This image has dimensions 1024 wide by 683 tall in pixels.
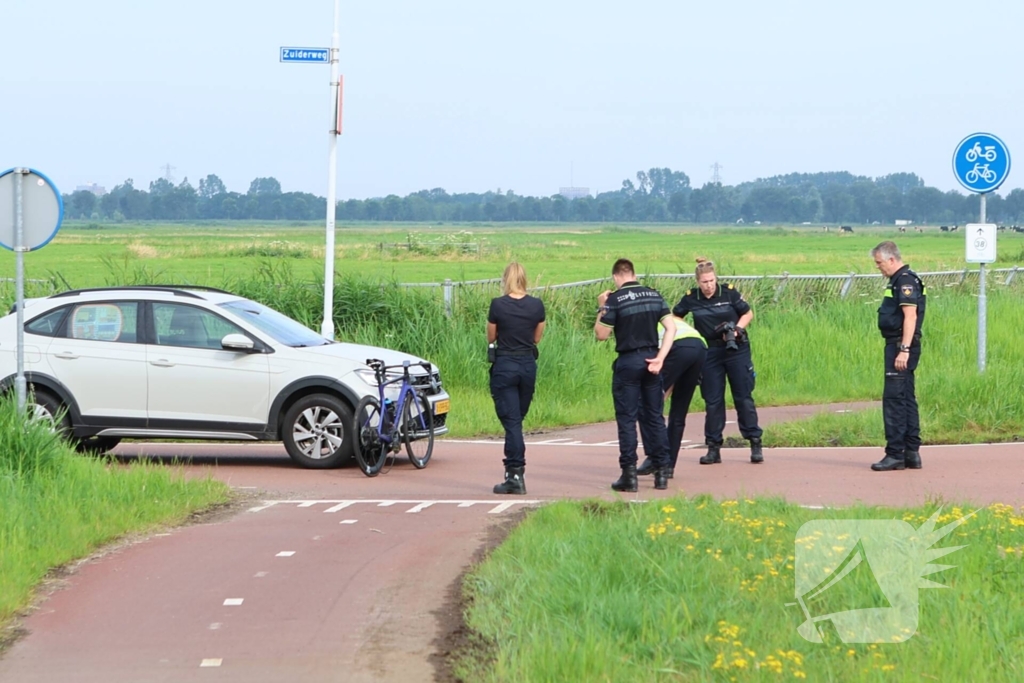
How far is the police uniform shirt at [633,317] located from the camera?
444 inches

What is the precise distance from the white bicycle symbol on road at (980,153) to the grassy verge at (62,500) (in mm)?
9865

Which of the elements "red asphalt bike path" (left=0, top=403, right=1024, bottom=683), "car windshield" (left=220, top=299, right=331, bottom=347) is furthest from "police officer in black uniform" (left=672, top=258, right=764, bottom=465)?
"car windshield" (left=220, top=299, right=331, bottom=347)

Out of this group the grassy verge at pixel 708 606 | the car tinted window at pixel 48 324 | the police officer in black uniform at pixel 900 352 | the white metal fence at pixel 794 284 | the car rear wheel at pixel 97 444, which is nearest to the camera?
the grassy verge at pixel 708 606

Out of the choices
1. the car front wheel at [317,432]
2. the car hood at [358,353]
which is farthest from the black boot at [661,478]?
the car front wheel at [317,432]

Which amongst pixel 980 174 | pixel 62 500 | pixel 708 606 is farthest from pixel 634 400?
pixel 980 174

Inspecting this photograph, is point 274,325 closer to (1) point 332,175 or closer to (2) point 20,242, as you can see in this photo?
(2) point 20,242

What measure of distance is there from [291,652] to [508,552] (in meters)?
2.14

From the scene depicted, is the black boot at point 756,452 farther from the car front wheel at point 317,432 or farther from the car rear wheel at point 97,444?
the car rear wheel at point 97,444

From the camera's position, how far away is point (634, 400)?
11.5 metres

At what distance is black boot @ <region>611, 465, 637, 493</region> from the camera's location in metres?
11.4

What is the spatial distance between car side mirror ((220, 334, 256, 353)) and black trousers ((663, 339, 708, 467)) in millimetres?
3799

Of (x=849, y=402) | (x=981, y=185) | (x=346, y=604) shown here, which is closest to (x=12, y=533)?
(x=346, y=604)

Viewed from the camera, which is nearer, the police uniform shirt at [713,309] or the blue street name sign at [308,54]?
the police uniform shirt at [713,309]

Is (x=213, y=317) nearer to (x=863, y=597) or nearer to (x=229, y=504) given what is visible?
(x=229, y=504)
